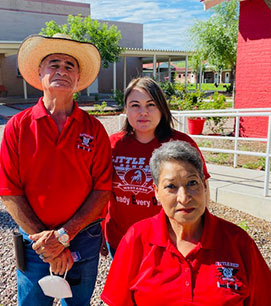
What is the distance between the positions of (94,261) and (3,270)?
1.71m

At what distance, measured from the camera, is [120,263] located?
1.45 m

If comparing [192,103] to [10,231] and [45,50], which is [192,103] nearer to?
[10,231]

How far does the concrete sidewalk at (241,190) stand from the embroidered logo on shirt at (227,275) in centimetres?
292

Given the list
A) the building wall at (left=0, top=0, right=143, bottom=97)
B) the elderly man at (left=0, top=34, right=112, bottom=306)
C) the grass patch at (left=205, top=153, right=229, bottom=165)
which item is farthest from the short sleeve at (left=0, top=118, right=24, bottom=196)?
the building wall at (left=0, top=0, right=143, bottom=97)

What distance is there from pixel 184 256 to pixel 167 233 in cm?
12

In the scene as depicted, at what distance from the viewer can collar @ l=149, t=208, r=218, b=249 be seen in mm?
1388

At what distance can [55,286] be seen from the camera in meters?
1.66

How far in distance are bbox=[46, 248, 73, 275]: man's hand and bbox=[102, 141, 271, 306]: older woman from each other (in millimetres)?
346

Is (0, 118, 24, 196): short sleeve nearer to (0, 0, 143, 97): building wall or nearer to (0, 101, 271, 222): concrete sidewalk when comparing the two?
(0, 101, 271, 222): concrete sidewalk

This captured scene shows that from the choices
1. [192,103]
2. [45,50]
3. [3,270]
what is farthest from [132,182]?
[192,103]

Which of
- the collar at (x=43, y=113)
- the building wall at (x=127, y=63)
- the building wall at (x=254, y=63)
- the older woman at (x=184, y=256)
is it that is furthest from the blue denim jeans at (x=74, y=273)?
the building wall at (x=127, y=63)

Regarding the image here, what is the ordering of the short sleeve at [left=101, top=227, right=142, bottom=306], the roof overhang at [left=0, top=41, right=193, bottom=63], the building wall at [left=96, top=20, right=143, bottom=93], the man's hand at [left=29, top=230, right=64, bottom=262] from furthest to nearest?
the building wall at [left=96, top=20, right=143, bottom=93], the roof overhang at [left=0, top=41, right=193, bottom=63], the man's hand at [left=29, top=230, right=64, bottom=262], the short sleeve at [left=101, top=227, right=142, bottom=306]

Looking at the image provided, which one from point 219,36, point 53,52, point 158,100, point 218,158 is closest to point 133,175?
point 158,100

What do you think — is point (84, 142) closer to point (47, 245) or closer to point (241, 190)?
point (47, 245)
